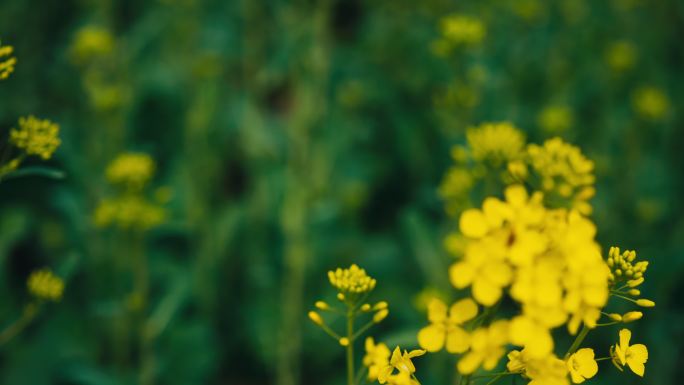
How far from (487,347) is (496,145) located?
1291 mm

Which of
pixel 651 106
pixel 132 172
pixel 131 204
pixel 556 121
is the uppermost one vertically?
pixel 651 106

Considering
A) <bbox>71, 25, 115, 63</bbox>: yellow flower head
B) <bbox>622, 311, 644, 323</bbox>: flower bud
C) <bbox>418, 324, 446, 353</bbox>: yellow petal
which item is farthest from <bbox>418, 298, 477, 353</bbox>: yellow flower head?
<bbox>71, 25, 115, 63</bbox>: yellow flower head

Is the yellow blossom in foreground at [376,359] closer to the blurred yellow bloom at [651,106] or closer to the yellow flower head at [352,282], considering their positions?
the yellow flower head at [352,282]

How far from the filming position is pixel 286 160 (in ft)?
13.0

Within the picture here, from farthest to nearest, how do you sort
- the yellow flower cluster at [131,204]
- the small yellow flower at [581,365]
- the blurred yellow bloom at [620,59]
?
the blurred yellow bloom at [620,59] < the yellow flower cluster at [131,204] < the small yellow flower at [581,365]

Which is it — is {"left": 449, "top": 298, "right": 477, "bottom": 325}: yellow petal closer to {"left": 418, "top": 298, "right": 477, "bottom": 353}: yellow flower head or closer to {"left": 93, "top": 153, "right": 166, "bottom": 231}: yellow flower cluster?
{"left": 418, "top": 298, "right": 477, "bottom": 353}: yellow flower head

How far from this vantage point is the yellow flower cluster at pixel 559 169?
1.63m

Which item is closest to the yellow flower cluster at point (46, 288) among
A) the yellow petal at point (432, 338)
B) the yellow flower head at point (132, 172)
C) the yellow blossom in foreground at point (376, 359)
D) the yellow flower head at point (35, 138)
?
the yellow flower head at point (35, 138)

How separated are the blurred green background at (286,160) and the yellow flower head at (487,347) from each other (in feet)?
4.48

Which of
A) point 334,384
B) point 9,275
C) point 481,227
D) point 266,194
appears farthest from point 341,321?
point 481,227

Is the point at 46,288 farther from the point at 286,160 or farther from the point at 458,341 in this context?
the point at 286,160

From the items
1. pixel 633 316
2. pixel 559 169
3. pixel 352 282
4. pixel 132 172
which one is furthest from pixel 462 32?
pixel 633 316

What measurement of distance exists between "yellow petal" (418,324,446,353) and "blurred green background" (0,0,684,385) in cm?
131

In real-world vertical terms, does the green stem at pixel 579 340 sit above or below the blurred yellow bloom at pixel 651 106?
below
